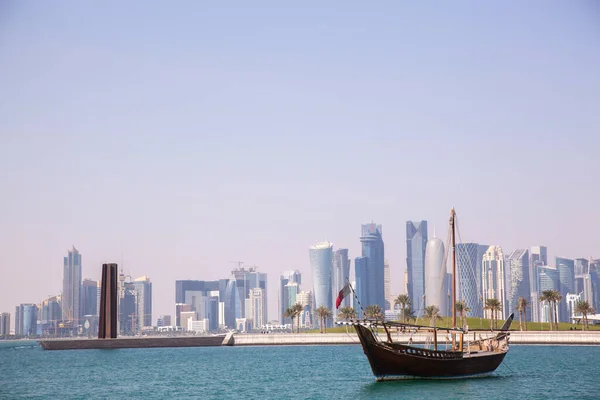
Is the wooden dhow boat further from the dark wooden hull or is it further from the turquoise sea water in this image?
the turquoise sea water

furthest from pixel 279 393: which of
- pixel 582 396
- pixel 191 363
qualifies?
pixel 191 363

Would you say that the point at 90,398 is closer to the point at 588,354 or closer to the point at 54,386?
the point at 54,386

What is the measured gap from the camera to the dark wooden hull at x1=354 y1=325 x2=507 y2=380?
8056cm

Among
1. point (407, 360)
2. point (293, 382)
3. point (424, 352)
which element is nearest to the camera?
point (407, 360)

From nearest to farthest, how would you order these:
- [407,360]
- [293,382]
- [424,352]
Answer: [407,360], [424,352], [293,382]

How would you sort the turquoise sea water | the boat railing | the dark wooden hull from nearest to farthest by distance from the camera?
the turquoise sea water
the dark wooden hull
the boat railing

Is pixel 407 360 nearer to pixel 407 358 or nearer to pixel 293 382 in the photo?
pixel 407 358

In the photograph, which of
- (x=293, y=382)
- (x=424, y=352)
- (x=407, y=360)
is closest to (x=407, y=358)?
(x=407, y=360)

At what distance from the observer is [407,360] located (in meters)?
80.7

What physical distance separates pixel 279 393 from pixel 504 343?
1147 inches

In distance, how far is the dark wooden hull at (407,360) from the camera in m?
80.6

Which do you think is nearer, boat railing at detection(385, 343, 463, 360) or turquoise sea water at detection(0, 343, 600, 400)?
turquoise sea water at detection(0, 343, 600, 400)

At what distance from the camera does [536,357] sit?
127 m

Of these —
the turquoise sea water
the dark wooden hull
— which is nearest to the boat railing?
the dark wooden hull
